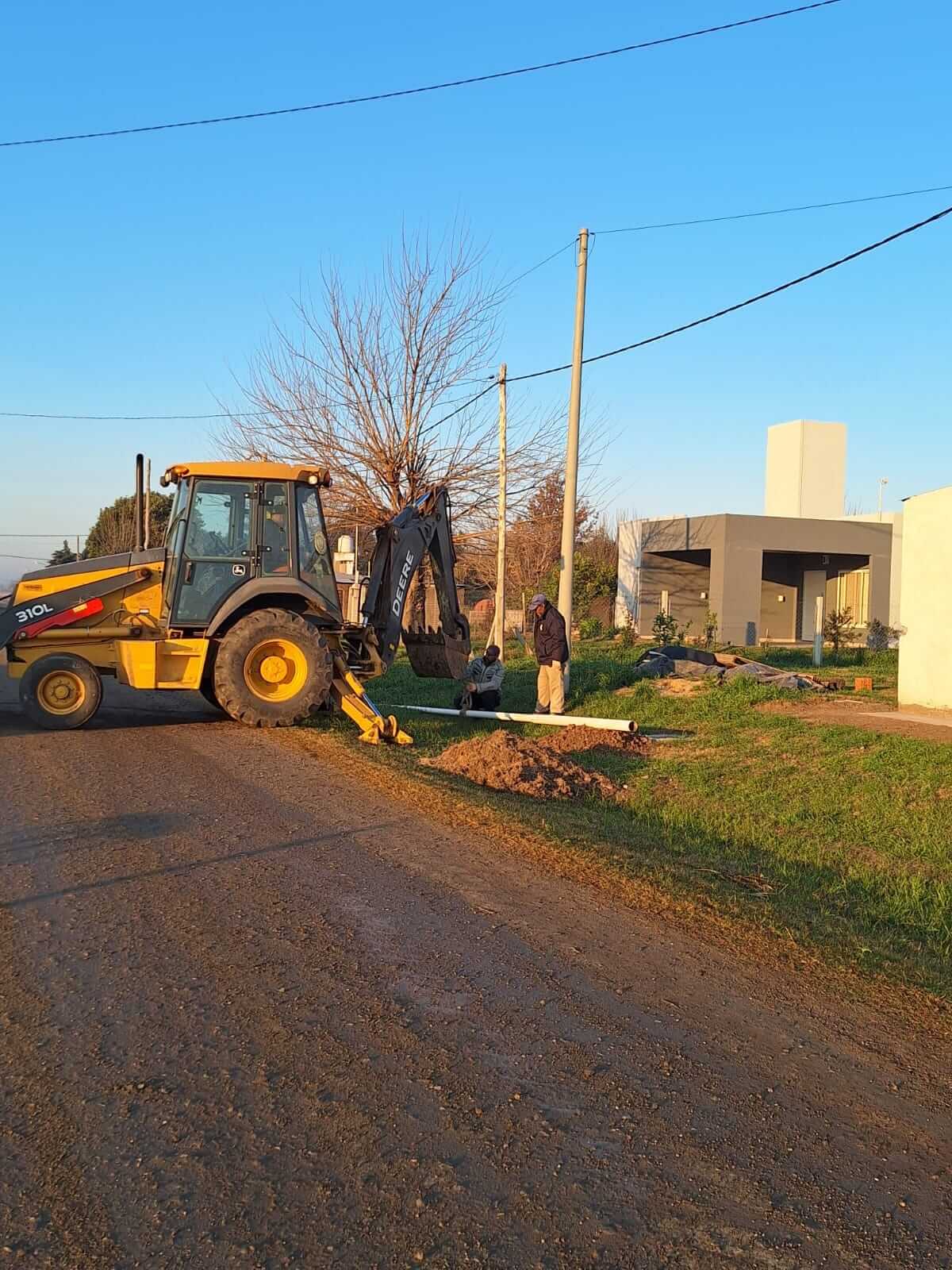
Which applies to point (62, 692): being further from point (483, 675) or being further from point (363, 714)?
point (483, 675)

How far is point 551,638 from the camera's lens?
16.1 m

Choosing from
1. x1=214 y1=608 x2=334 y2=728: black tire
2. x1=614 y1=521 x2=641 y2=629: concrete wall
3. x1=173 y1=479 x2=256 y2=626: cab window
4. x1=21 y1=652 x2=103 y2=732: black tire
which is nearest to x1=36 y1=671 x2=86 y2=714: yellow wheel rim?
x1=21 y1=652 x2=103 y2=732: black tire

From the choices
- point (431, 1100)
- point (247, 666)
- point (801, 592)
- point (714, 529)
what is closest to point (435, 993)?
point (431, 1100)

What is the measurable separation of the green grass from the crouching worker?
23.7 inches

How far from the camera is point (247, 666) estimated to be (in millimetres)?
13031

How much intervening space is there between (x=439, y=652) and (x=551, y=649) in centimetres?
183

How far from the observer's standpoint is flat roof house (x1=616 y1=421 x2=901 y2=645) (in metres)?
32.9

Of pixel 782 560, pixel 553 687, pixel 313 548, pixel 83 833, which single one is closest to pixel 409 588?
pixel 313 548

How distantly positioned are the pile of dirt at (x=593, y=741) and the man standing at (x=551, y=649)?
2.24 metres

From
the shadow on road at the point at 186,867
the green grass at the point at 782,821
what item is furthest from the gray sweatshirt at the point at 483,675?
the shadow on road at the point at 186,867

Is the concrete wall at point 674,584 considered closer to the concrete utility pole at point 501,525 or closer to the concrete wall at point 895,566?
the concrete wall at point 895,566

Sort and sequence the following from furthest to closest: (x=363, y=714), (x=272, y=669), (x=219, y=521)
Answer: (x=219, y=521)
(x=272, y=669)
(x=363, y=714)

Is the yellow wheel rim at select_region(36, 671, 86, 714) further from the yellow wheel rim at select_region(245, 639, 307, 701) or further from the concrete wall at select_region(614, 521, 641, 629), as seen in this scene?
the concrete wall at select_region(614, 521, 641, 629)

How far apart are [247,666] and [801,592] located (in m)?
27.7
